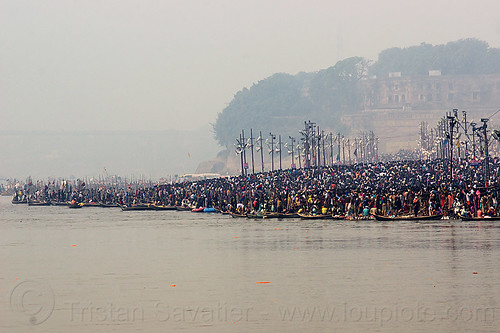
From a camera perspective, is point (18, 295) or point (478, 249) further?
point (478, 249)

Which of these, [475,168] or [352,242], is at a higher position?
[475,168]

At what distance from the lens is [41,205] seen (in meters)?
180

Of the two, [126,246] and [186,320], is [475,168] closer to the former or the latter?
[126,246]

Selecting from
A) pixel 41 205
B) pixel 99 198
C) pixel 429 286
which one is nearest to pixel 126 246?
pixel 429 286

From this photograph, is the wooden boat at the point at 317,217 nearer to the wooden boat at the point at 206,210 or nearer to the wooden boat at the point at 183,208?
the wooden boat at the point at 206,210

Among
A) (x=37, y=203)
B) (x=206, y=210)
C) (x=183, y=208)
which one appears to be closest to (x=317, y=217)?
(x=206, y=210)

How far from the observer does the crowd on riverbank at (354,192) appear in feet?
299

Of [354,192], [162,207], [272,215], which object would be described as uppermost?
[354,192]

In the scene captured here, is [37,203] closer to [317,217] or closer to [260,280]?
[317,217]

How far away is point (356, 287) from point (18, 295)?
57.0 feet

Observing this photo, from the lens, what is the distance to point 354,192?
100562mm

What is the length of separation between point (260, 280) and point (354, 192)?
50.5 metres

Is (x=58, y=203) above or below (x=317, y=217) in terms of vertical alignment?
above

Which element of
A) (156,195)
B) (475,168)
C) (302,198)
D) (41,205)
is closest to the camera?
(302,198)
